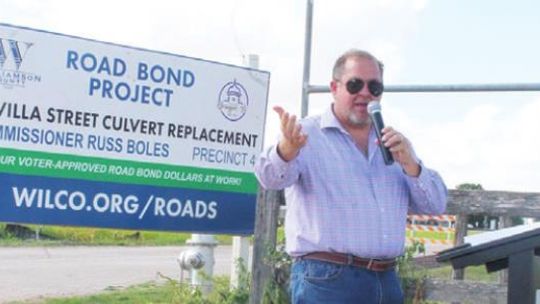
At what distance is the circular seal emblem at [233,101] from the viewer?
20.3 feet

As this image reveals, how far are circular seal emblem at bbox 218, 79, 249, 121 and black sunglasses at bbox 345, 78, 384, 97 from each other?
2778 millimetres

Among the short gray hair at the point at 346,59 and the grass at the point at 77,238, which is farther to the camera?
the grass at the point at 77,238

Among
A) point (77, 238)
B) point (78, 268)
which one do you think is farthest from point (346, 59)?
point (77, 238)

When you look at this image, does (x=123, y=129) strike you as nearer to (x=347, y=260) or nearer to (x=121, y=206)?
(x=121, y=206)

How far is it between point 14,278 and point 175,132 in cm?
697

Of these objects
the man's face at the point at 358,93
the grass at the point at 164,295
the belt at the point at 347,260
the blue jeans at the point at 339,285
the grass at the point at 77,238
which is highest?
the man's face at the point at 358,93

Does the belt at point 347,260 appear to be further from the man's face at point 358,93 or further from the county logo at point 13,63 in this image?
the county logo at point 13,63

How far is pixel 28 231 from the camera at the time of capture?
20.6 metres

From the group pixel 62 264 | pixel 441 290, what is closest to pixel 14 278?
pixel 62 264

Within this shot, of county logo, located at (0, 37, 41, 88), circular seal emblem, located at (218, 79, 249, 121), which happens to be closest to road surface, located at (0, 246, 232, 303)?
circular seal emblem, located at (218, 79, 249, 121)

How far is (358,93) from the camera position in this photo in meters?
3.45

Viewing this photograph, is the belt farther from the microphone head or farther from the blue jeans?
the microphone head

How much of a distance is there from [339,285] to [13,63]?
288 cm

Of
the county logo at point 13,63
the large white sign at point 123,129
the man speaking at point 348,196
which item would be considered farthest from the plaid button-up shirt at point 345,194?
the county logo at point 13,63
